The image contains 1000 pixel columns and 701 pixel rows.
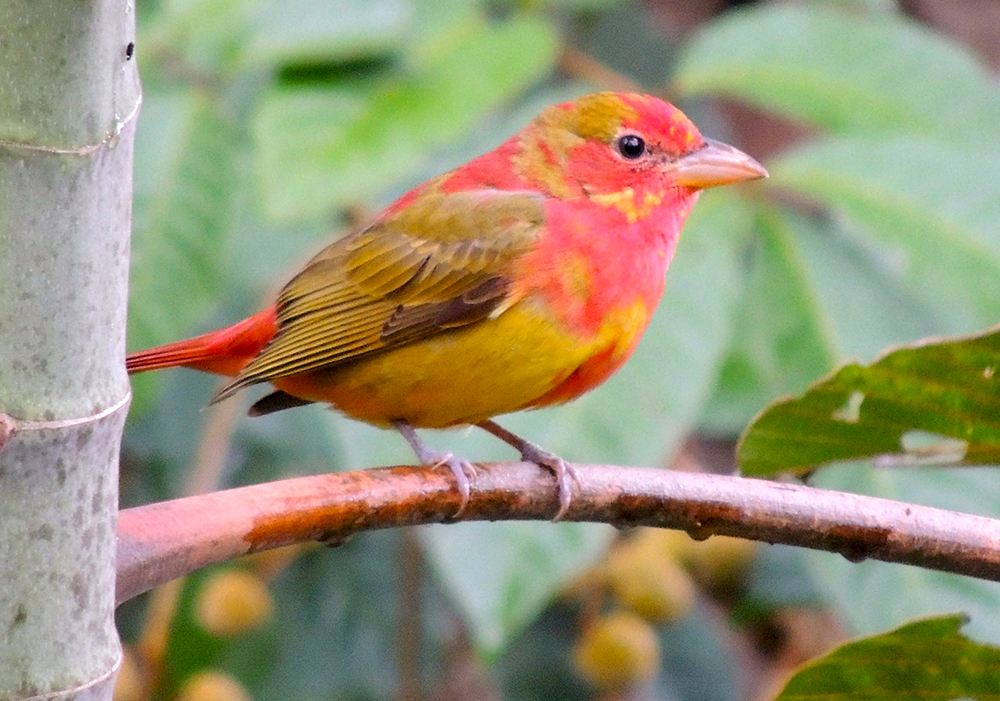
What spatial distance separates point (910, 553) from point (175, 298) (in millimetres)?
1783

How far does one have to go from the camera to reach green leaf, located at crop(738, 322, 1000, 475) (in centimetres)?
160

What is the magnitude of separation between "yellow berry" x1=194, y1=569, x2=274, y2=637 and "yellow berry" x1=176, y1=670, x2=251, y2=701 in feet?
0.38

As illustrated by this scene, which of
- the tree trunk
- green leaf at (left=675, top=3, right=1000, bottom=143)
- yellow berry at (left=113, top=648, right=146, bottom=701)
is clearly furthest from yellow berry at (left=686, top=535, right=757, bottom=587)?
the tree trunk

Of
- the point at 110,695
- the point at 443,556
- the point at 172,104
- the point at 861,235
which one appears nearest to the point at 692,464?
the point at 861,235

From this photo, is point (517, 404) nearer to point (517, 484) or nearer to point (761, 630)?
point (517, 484)

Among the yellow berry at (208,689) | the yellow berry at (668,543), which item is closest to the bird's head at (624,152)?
the yellow berry at (668,543)

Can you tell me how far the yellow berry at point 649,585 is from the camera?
124 inches

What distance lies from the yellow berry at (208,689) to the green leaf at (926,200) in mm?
1641

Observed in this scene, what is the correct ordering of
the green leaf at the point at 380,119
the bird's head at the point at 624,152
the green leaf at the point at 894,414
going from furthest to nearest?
the green leaf at the point at 380,119 < the bird's head at the point at 624,152 < the green leaf at the point at 894,414

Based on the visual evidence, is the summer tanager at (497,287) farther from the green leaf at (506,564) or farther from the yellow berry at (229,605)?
the yellow berry at (229,605)

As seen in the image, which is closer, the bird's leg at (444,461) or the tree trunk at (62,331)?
the tree trunk at (62,331)

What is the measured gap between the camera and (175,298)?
2852mm

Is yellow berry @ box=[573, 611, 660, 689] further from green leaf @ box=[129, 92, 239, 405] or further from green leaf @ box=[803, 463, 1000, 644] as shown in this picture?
green leaf @ box=[129, 92, 239, 405]

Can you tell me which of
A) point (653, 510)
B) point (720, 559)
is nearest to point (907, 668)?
point (653, 510)
